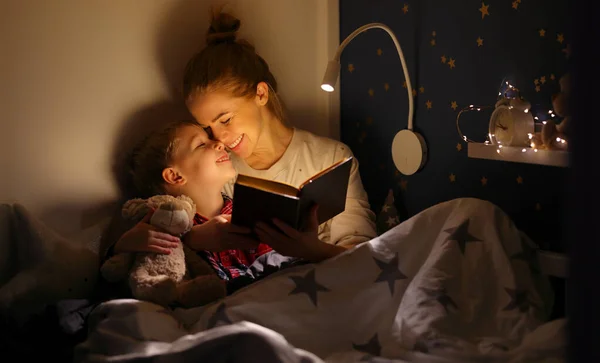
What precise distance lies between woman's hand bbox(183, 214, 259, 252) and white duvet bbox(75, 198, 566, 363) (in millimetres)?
144

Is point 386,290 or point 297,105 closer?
point 386,290

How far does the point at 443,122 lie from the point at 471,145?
263 millimetres

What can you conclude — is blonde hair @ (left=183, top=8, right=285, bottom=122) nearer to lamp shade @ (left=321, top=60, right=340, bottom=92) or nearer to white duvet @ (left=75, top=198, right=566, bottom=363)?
lamp shade @ (left=321, top=60, right=340, bottom=92)

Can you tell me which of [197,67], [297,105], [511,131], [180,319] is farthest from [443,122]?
[180,319]

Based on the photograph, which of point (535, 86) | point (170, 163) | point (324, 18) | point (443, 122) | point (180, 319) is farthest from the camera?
point (324, 18)

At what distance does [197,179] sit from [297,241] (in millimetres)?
382

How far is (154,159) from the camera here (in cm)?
164

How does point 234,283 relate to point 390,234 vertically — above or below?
below

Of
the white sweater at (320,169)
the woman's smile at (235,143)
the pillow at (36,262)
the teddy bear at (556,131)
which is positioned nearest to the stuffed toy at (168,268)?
the pillow at (36,262)

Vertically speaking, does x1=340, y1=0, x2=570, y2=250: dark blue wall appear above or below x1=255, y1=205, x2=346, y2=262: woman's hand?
above

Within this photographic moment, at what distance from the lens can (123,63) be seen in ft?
5.87

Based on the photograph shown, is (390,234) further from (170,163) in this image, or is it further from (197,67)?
(197,67)

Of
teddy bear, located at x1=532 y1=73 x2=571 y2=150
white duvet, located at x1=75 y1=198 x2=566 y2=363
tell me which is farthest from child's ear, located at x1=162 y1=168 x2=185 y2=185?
teddy bear, located at x1=532 y1=73 x2=571 y2=150

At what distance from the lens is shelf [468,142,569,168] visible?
121 centimetres
